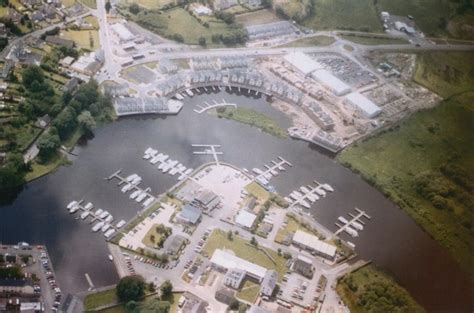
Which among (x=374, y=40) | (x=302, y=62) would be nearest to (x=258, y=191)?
(x=302, y=62)

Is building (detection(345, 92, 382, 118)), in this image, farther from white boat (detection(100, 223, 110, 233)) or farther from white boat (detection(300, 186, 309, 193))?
white boat (detection(100, 223, 110, 233))

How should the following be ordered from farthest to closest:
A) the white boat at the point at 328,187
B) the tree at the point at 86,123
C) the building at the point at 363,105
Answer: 1. the building at the point at 363,105
2. the tree at the point at 86,123
3. the white boat at the point at 328,187

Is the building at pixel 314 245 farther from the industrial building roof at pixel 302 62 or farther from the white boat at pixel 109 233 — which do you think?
the industrial building roof at pixel 302 62

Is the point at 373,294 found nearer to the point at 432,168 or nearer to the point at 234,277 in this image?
the point at 234,277

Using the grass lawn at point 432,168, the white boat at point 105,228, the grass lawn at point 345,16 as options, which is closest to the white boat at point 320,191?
the grass lawn at point 432,168

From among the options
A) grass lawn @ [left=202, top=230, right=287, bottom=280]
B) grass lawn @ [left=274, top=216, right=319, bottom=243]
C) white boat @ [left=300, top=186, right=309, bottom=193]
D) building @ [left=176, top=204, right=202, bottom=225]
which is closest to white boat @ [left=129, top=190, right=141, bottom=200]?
building @ [left=176, top=204, right=202, bottom=225]

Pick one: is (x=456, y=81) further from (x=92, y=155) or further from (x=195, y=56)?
(x=92, y=155)
